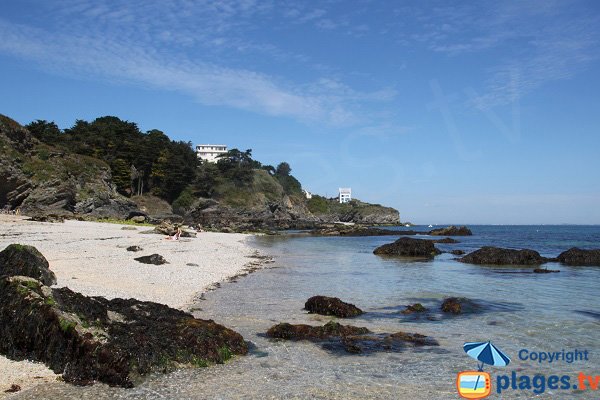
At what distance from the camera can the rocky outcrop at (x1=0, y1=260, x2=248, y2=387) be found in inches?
274

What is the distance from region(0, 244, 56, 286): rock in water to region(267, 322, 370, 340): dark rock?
5864 millimetres

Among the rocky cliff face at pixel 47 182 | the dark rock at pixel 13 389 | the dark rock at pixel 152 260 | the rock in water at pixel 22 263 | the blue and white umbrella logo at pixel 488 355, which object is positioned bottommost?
the dark rock at pixel 13 389

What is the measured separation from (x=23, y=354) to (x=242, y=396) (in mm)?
3893

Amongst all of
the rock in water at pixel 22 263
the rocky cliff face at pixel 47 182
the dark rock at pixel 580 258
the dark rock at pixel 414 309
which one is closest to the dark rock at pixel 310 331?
the dark rock at pixel 414 309

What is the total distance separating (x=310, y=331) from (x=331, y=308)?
2.66 metres

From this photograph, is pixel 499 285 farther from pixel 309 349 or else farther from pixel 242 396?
pixel 242 396

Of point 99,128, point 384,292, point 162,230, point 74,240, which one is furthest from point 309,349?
point 99,128

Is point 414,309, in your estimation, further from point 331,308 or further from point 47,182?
point 47,182

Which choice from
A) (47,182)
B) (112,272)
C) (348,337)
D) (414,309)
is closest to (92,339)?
(348,337)

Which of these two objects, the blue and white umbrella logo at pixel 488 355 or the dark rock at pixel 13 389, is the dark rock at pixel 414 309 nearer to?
the blue and white umbrella logo at pixel 488 355

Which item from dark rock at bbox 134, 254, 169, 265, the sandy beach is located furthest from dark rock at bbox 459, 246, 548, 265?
dark rock at bbox 134, 254, 169, 265

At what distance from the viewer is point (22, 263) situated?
412 inches

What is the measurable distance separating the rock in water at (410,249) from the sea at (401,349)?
570 inches

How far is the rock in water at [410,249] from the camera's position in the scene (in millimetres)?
36625
